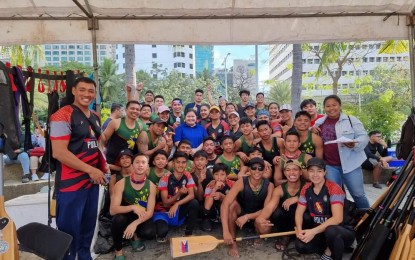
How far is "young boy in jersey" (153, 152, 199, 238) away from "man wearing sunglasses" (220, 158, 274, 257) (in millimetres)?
464

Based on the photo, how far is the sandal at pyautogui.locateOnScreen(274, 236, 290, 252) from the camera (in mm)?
3892

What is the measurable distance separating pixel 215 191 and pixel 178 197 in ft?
1.64

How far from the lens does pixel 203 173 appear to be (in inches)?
181

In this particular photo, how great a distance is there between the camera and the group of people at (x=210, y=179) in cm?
309

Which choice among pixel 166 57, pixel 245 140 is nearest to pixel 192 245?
pixel 245 140

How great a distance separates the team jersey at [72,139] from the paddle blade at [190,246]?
121 cm

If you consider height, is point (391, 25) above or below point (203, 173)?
above

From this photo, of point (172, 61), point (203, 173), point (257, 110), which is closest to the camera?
point (203, 173)

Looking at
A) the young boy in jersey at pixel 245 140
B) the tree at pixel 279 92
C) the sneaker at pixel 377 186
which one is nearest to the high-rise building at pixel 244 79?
the tree at pixel 279 92

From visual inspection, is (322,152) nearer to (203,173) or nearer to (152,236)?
(203,173)

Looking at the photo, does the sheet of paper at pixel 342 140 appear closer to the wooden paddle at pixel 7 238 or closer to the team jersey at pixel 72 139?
the team jersey at pixel 72 139

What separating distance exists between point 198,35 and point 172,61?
7412 cm

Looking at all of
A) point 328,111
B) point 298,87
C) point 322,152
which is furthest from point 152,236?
point 298,87

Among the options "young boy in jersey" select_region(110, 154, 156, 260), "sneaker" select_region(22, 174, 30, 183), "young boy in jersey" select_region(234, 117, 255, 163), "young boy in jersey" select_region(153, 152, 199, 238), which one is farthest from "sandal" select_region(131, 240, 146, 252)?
"sneaker" select_region(22, 174, 30, 183)
